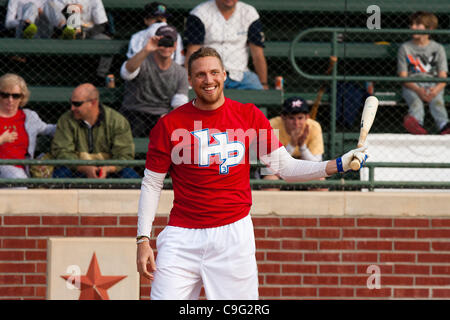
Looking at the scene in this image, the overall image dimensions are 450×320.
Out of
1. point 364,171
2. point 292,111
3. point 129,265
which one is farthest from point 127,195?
point 364,171

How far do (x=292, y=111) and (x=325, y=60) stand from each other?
180 cm

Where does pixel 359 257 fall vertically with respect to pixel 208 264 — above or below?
below

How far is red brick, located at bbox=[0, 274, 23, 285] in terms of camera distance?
6.71 metres

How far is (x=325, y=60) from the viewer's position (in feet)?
27.3

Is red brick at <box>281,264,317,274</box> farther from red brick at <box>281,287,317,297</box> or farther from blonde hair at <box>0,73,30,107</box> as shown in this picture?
blonde hair at <box>0,73,30,107</box>

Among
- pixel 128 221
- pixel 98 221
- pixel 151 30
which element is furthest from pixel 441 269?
pixel 151 30

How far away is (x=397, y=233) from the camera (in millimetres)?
6750

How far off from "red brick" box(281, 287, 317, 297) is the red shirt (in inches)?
106

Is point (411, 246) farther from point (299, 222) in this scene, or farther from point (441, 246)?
point (299, 222)

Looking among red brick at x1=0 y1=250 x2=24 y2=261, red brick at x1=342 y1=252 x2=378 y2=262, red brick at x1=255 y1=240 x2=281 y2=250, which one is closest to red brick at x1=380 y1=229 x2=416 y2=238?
red brick at x1=342 y1=252 x2=378 y2=262

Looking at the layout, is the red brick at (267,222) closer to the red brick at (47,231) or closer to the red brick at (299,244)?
the red brick at (299,244)

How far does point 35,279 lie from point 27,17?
270cm

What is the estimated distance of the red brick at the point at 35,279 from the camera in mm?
6727
